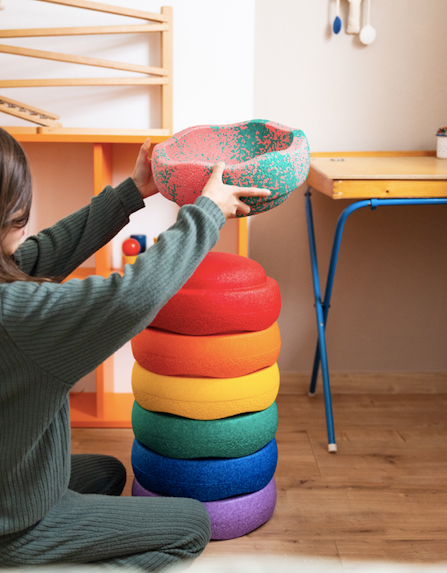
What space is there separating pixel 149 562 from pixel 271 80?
1.46 meters

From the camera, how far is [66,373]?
0.84 metres

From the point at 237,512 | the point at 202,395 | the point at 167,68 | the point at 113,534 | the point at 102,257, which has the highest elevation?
the point at 167,68

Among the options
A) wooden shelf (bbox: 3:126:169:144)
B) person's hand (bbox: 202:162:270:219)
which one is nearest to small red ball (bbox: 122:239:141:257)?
wooden shelf (bbox: 3:126:169:144)

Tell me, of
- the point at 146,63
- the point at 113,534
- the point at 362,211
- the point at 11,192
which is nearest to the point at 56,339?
the point at 11,192

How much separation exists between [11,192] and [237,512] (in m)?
0.78

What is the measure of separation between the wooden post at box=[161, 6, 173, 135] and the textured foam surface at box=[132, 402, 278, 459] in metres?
0.88

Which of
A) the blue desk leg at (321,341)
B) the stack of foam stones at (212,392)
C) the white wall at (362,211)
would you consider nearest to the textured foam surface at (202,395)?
the stack of foam stones at (212,392)

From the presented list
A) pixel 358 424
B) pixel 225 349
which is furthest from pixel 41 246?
pixel 358 424

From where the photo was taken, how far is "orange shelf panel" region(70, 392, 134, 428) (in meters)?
1.75

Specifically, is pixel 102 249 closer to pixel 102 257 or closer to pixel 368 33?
pixel 102 257

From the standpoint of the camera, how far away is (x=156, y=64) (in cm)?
175

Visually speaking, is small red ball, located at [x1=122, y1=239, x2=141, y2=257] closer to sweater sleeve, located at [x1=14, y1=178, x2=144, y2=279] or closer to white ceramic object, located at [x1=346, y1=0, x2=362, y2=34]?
sweater sleeve, located at [x1=14, y1=178, x2=144, y2=279]

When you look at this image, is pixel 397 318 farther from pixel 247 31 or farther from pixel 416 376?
pixel 247 31

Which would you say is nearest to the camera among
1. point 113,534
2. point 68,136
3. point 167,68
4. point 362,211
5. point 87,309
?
point 87,309
